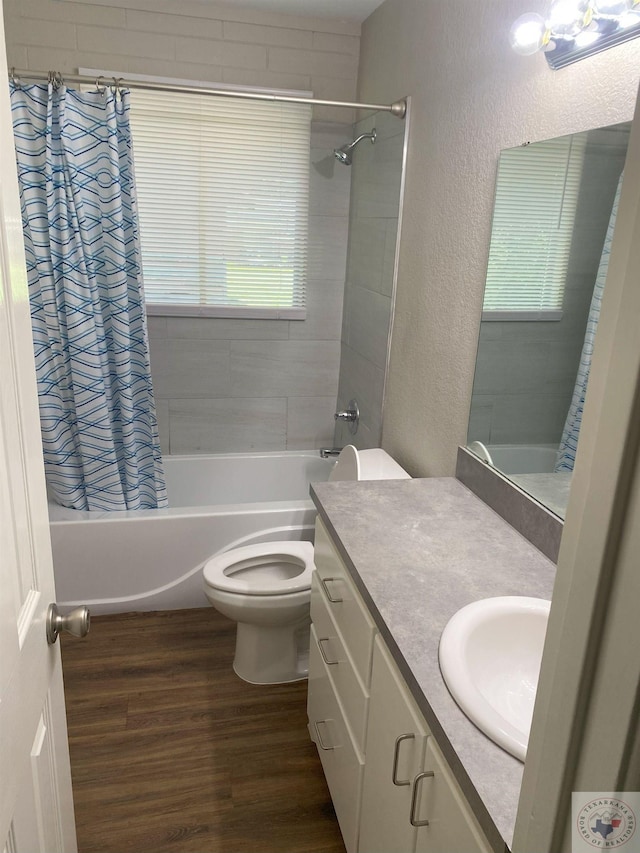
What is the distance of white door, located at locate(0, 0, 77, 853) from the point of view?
2.57ft

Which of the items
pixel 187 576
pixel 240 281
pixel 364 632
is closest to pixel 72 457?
pixel 187 576

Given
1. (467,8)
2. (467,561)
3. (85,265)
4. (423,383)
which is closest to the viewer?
(467,561)

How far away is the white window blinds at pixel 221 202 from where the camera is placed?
308cm

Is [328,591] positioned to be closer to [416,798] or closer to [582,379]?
[416,798]

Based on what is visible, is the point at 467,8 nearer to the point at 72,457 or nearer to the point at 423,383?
the point at 423,383

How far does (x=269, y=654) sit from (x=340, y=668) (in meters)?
0.75

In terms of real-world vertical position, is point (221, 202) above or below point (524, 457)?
above

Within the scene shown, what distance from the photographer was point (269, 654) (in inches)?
89.6

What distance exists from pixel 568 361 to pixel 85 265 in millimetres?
1884

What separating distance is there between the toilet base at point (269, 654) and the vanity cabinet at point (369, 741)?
33 cm

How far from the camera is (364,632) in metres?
1.39

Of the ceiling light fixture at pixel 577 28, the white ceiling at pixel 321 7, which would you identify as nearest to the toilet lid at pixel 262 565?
the ceiling light fixture at pixel 577 28

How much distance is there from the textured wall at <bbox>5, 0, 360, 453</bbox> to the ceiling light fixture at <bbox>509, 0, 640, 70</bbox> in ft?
5.79
